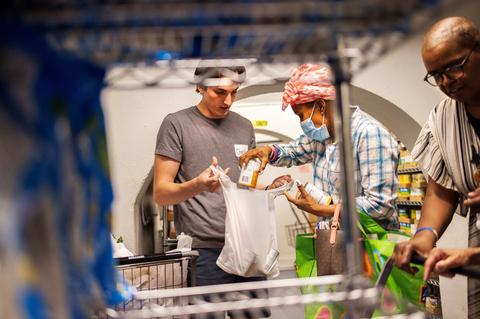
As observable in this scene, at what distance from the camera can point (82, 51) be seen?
50 cm

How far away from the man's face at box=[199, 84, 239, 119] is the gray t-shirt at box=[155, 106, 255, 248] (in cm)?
4

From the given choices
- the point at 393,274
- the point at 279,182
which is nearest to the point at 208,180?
the point at 279,182

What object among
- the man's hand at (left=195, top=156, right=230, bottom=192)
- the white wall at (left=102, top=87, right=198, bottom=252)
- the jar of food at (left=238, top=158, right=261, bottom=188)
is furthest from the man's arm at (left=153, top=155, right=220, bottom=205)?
the white wall at (left=102, top=87, right=198, bottom=252)

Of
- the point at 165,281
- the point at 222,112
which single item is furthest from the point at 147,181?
the point at 165,281

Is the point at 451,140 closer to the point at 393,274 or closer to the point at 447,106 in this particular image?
the point at 447,106

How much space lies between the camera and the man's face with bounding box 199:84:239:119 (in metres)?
1.96

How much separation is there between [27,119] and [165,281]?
1420mm

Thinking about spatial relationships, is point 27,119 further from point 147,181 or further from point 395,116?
point 395,116

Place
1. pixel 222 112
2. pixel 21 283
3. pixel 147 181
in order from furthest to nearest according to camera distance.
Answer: pixel 147 181
pixel 222 112
pixel 21 283

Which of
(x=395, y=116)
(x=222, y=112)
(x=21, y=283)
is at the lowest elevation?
(x=21, y=283)

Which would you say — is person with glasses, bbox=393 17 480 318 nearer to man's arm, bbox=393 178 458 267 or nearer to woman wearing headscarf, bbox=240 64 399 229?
man's arm, bbox=393 178 458 267

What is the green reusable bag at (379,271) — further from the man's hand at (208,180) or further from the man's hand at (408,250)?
the man's hand at (208,180)

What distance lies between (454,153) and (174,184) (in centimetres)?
110

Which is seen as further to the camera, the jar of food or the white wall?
the white wall
